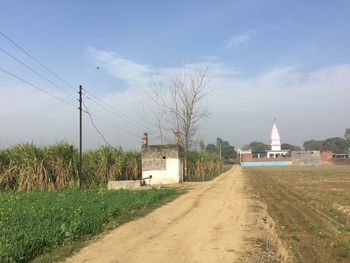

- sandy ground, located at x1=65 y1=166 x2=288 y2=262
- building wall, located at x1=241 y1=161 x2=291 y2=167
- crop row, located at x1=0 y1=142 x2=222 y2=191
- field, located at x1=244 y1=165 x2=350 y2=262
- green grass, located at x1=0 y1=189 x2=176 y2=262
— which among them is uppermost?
building wall, located at x1=241 y1=161 x2=291 y2=167

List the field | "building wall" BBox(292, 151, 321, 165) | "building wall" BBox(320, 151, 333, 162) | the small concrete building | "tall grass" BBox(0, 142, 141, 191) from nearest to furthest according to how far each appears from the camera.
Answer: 1. the field
2. "tall grass" BBox(0, 142, 141, 191)
3. the small concrete building
4. "building wall" BBox(292, 151, 321, 165)
5. "building wall" BBox(320, 151, 333, 162)

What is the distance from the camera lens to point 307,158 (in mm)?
124438

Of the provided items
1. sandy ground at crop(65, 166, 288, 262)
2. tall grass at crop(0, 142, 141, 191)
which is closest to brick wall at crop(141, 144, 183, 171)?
tall grass at crop(0, 142, 141, 191)

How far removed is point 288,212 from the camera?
1686 centimetres

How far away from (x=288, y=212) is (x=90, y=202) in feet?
24.4

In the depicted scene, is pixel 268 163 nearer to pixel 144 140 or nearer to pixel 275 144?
pixel 275 144

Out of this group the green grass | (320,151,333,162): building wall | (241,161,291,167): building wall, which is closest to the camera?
the green grass

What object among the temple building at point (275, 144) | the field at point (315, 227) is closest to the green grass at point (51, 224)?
the field at point (315, 227)

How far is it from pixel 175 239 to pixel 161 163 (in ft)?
71.3

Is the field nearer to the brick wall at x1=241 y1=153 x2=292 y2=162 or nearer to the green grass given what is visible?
the green grass

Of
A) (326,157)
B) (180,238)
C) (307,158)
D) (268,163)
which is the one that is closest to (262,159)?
(268,163)

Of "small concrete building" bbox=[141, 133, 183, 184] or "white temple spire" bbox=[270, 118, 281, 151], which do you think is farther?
"white temple spire" bbox=[270, 118, 281, 151]

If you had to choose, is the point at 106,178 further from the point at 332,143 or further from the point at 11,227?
the point at 332,143

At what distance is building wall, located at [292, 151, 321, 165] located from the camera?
12306 centimetres
